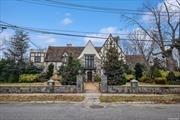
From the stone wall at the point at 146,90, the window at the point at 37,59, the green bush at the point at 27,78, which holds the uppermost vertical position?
the window at the point at 37,59

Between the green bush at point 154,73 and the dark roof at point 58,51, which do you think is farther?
the dark roof at point 58,51

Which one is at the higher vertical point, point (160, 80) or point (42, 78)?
point (42, 78)

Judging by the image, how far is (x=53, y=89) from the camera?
2584 cm

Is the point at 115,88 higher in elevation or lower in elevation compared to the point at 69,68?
lower

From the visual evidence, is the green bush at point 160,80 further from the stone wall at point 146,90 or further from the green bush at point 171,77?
the stone wall at point 146,90

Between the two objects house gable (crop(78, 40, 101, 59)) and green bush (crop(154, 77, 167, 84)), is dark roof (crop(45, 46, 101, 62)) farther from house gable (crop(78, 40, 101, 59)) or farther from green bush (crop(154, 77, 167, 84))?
green bush (crop(154, 77, 167, 84))

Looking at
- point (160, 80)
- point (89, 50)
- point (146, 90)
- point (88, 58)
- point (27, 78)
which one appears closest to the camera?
point (146, 90)

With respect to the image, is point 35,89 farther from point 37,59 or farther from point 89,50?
point 37,59

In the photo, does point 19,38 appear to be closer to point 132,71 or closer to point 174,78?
point 132,71

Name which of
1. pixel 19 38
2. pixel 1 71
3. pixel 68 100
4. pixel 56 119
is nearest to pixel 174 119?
pixel 56 119

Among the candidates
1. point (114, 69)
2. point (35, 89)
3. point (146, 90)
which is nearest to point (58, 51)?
point (114, 69)

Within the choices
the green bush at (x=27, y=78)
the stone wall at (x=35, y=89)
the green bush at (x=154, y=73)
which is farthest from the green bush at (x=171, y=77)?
the stone wall at (x=35, y=89)

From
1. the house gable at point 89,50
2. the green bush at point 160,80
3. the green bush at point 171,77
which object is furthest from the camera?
the house gable at point 89,50

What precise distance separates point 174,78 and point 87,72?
19.3m
